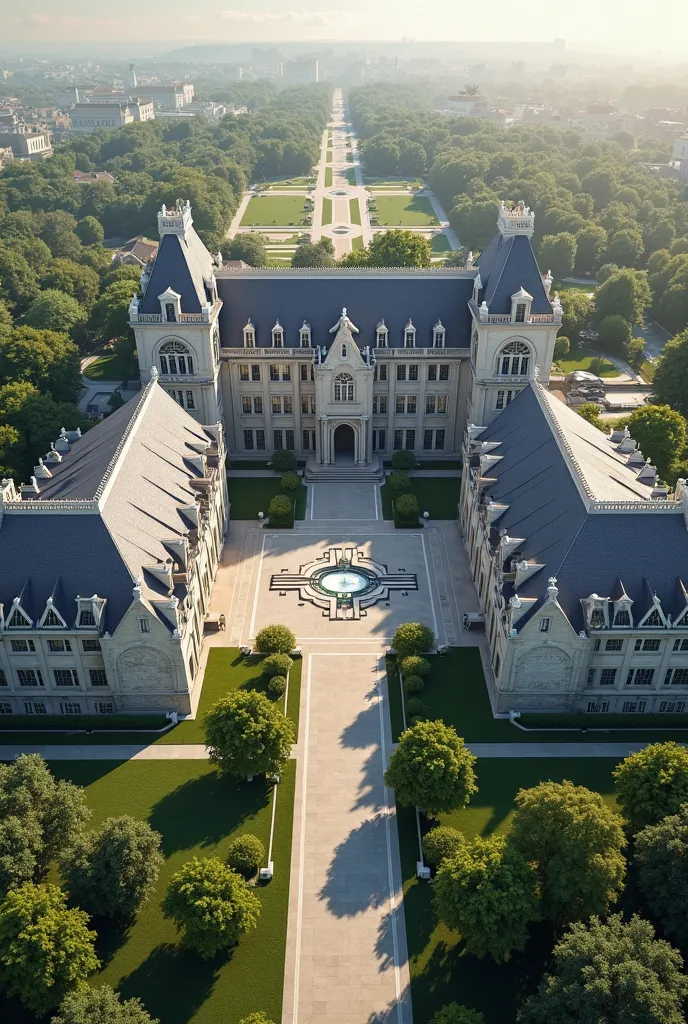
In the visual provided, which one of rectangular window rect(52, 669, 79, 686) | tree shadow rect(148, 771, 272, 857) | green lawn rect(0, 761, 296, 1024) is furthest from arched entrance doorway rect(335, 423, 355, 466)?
tree shadow rect(148, 771, 272, 857)

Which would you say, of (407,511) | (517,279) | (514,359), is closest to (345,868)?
(407,511)

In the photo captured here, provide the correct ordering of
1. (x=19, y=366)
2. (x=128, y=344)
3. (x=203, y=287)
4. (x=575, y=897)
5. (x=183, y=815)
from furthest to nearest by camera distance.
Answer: (x=128, y=344) → (x=19, y=366) → (x=203, y=287) → (x=183, y=815) → (x=575, y=897)

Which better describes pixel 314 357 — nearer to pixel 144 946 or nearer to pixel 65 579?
pixel 65 579

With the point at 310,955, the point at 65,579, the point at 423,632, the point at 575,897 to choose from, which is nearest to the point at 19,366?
the point at 65,579

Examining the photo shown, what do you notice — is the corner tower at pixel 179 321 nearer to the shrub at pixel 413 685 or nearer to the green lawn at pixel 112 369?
the green lawn at pixel 112 369

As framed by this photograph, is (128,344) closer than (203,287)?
No

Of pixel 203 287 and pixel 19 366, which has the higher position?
pixel 203 287
